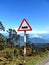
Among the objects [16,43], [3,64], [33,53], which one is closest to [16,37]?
[16,43]

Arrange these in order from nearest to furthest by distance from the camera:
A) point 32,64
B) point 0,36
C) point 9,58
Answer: point 32,64, point 9,58, point 0,36

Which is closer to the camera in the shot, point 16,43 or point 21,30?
point 21,30

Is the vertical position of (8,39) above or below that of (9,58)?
above

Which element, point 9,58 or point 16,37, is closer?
point 9,58

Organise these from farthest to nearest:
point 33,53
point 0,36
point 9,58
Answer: point 0,36 < point 33,53 < point 9,58

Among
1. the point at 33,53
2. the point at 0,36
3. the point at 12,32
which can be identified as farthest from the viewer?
the point at 12,32

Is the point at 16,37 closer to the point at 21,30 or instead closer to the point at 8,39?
the point at 8,39

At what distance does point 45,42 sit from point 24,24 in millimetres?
15979

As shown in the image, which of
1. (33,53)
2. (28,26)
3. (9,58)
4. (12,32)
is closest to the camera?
(28,26)

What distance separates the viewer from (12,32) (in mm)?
26078

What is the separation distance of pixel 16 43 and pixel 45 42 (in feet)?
12.2

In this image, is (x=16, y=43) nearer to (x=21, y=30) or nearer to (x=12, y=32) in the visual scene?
(x=12, y=32)

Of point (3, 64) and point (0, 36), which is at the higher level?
point (0, 36)

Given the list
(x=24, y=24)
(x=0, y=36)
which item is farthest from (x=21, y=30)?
(x=0, y=36)
